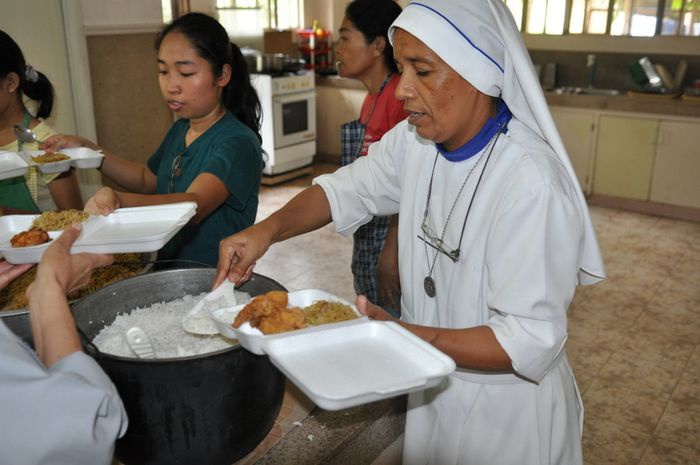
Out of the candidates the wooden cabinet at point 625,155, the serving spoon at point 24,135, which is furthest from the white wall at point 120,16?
the wooden cabinet at point 625,155

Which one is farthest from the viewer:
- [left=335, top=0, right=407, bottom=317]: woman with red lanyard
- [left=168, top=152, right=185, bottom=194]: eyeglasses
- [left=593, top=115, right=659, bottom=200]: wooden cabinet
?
[left=593, top=115, right=659, bottom=200]: wooden cabinet

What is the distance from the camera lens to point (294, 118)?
18.4 ft

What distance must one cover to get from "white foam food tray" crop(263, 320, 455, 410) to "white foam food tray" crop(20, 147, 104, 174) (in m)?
1.22

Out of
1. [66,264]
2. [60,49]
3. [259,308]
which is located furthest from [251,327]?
[60,49]

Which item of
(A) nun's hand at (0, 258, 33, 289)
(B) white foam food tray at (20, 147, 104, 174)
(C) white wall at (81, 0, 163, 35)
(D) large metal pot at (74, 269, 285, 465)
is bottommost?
(D) large metal pot at (74, 269, 285, 465)

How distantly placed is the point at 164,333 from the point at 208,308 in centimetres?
11

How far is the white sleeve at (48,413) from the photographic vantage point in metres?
0.84

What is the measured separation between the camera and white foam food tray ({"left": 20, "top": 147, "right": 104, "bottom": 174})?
182cm

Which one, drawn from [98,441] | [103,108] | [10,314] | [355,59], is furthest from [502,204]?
[103,108]

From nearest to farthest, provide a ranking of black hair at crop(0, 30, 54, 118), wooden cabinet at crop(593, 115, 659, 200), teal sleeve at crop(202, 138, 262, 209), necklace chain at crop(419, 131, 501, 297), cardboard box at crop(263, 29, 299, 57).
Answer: necklace chain at crop(419, 131, 501, 297)
teal sleeve at crop(202, 138, 262, 209)
black hair at crop(0, 30, 54, 118)
wooden cabinet at crop(593, 115, 659, 200)
cardboard box at crop(263, 29, 299, 57)

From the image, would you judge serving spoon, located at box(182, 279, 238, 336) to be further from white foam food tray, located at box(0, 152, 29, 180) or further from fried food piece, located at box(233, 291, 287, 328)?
white foam food tray, located at box(0, 152, 29, 180)

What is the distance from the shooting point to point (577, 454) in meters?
1.30

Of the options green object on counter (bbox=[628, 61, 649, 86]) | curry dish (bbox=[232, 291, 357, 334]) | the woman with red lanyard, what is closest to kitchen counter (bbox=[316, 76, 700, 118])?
green object on counter (bbox=[628, 61, 649, 86])

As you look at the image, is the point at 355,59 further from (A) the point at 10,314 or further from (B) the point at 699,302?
(B) the point at 699,302
